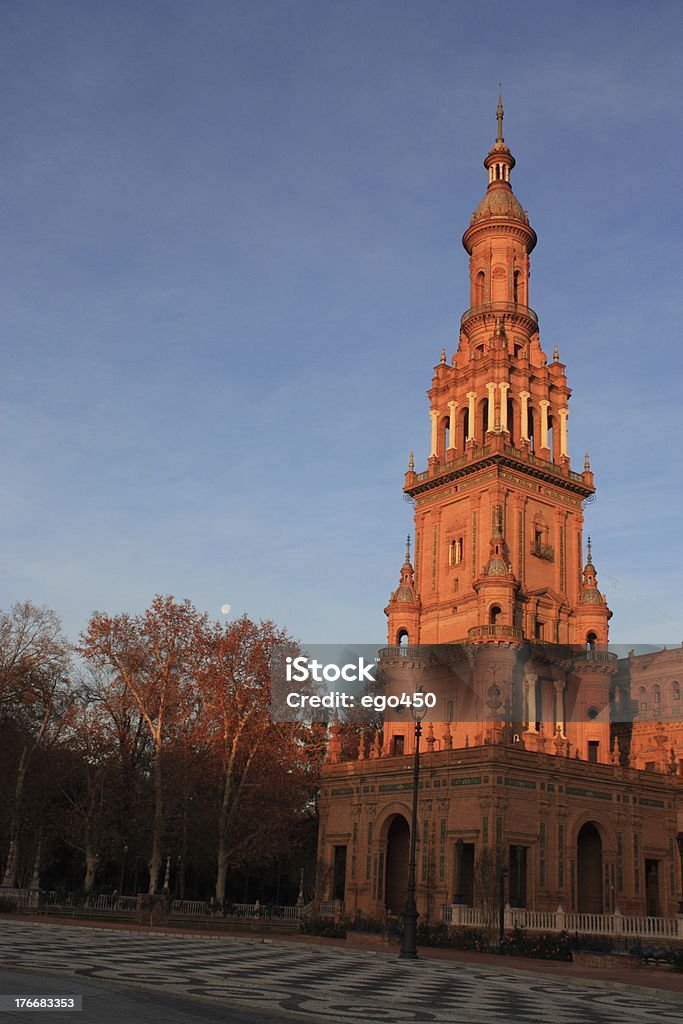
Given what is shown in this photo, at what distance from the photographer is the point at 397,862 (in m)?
57.1

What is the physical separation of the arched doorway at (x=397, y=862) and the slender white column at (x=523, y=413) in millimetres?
26525

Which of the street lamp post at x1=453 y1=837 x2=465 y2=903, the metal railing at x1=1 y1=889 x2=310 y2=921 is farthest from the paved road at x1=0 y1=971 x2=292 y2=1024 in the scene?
the street lamp post at x1=453 y1=837 x2=465 y2=903

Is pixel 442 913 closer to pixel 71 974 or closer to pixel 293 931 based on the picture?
pixel 293 931

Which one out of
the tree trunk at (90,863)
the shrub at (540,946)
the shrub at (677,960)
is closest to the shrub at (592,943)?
the shrub at (540,946)

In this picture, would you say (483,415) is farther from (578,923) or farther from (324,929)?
(324,929)

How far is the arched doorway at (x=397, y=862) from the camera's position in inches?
2194

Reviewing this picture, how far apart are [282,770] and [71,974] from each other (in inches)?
1468

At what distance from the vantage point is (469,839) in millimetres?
49281

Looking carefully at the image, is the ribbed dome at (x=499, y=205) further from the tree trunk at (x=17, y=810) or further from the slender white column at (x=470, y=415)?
the tree trunk at (x=17, y=810)

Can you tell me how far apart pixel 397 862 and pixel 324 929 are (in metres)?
14.0

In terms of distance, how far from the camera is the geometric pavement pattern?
675 inches

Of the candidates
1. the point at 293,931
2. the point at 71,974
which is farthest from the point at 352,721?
the point at 71,974

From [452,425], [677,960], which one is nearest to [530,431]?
[452,425]

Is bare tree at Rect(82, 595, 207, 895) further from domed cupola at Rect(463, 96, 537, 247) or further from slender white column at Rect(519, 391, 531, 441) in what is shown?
domed cupola at Rect(463, 96, 537, 247)
